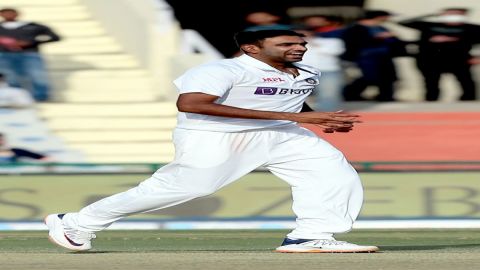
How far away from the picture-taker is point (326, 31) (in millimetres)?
14680

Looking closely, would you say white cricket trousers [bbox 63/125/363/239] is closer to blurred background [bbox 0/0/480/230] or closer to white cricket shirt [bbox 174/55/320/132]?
white cricket shirt [bbox 174/55/320/132]

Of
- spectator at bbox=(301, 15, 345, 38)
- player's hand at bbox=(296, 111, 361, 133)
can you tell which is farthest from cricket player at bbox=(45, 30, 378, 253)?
spectator at bbox=(301, 15, 345, 38)

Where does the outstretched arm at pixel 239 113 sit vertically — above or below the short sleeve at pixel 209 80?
below

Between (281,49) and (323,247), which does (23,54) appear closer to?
(281,49)

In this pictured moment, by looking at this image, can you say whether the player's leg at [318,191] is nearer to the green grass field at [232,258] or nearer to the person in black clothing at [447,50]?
the green grass field at [232,258]

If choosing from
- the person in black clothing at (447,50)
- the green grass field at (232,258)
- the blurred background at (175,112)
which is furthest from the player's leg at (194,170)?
the person in black clothing at (447,50)

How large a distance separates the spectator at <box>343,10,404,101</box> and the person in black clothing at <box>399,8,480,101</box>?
0.36 meters

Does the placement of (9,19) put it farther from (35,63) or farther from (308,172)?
(308,172)

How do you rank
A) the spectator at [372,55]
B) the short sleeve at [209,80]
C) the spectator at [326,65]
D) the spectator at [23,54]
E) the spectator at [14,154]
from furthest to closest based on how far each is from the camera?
the spectator at [372,55] → the spectator at [326,65] → the spectator at [23,54] → the spectator at [14,154] → the short sleeve at [209,80]

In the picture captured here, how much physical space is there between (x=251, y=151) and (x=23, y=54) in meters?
7.00

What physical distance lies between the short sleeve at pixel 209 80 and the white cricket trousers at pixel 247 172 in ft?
0.93

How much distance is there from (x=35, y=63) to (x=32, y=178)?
8.01ft

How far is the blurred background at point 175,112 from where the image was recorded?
39.3ft

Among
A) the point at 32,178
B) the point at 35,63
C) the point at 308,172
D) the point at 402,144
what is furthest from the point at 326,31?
the point at 308,172
